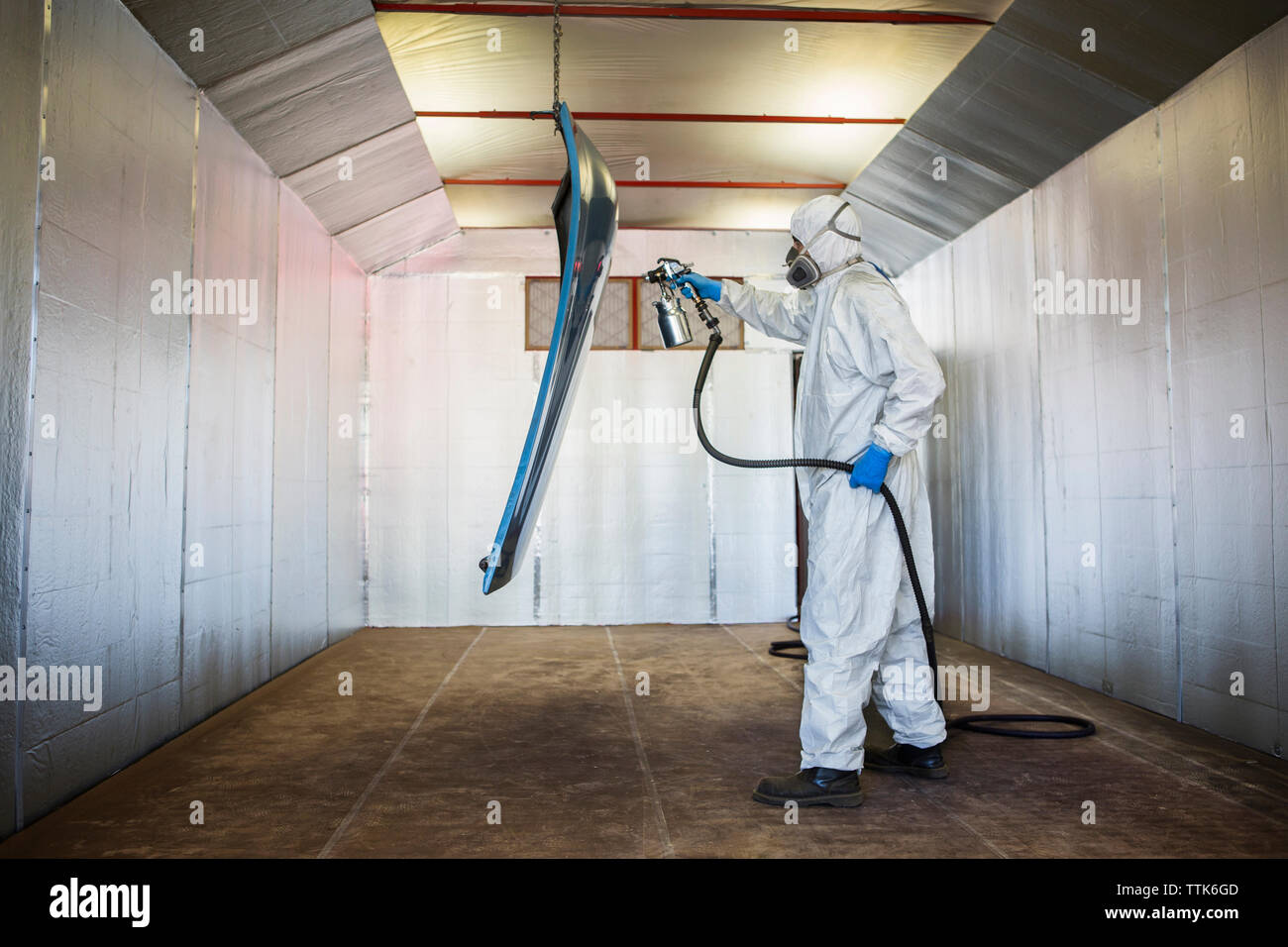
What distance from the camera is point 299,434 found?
4.45 m

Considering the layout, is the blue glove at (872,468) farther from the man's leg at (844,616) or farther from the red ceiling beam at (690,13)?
the red ceiling beam at (690,13)

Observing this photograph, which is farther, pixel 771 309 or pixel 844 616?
pixel 771 309

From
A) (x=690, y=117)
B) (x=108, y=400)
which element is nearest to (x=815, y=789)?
(x=108, y=400)

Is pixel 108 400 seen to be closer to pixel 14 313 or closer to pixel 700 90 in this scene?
pixel 14 313

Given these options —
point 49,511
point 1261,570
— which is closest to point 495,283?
point 49,511

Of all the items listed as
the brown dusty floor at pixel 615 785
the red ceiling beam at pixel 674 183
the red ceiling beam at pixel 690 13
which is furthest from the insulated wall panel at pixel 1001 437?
the red ceiling beam at pixel 690 13

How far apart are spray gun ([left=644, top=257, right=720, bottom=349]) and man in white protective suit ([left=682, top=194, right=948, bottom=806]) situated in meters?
0.32

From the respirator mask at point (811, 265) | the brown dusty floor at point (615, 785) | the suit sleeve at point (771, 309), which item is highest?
the respirator mask at point (811, 265)

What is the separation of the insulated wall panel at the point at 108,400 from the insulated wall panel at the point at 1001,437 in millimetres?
3779

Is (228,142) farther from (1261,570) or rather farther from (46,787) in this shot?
(1261,570)

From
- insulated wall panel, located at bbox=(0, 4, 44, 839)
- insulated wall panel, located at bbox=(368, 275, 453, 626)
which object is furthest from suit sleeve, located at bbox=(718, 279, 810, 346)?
insulated wall panel, located at bbox=(368, 275, 453, 626)

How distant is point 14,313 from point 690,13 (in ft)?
8.71

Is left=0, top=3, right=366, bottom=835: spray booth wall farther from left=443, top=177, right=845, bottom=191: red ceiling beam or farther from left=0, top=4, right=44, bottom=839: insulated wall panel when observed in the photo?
left=443, top=177, right=845, bottom=191: red ceiling beam

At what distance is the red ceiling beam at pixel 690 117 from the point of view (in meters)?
4.29
